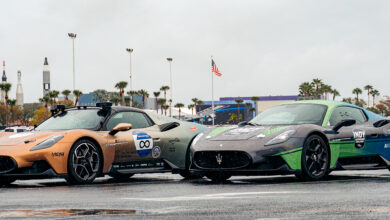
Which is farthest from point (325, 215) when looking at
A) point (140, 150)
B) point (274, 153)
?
point (140, 150)

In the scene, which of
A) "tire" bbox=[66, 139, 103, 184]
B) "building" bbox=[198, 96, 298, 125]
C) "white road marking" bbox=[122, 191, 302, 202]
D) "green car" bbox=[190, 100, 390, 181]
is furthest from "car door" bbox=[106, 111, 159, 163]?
"building" bbox=[198, 96, 298, 125]

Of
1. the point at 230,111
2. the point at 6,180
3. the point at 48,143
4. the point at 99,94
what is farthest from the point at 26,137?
the point at 230,111

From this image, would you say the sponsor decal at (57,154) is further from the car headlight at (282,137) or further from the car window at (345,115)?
the car window at (345,115)

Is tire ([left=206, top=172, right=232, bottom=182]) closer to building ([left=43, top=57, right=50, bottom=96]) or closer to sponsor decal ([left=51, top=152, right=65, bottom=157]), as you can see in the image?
sponsor decal ([left=51, top=152, right=65, bottom=157])

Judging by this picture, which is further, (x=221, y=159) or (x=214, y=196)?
(x=221, y=159)

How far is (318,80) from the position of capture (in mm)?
129375

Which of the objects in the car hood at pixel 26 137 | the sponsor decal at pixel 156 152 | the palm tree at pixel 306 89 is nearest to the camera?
the car hood at pixel 26 137

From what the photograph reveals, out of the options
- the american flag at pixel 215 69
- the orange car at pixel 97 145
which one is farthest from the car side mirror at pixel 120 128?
the american flag at pixel 215 69

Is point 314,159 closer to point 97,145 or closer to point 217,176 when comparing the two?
point 217,176

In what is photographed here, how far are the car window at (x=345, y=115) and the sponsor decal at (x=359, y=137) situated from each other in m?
0.30

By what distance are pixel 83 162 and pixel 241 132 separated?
2.33 meters

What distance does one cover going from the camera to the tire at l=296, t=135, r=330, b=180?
377 inches

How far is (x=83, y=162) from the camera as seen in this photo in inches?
397

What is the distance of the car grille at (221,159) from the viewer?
9531mm
